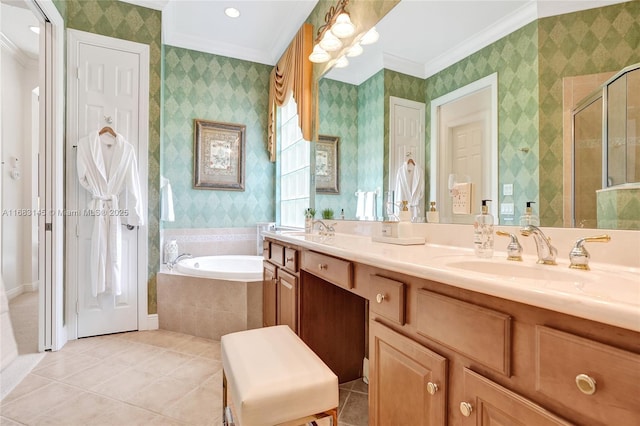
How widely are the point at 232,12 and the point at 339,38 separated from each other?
4.49 ft

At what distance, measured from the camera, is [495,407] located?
66 cm

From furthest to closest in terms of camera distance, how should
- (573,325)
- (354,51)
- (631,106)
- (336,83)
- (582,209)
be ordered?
(336,83) < (354,51) < (582,209) < (631,106) < (573,325)

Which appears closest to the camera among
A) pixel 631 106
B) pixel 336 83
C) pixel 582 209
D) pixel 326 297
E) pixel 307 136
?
pixel 631 106

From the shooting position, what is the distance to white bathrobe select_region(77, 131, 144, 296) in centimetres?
248

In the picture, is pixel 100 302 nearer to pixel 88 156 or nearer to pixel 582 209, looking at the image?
pixel 88 156

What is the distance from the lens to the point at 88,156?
246cm

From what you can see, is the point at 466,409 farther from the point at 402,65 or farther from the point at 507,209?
the point at 402,65

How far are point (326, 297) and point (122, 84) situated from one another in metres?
2.56

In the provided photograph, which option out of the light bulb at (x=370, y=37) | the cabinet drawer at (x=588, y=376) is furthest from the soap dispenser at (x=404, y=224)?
the light bulb at (x=370, y=37)

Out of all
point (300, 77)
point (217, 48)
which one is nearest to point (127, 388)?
point (300, 77)

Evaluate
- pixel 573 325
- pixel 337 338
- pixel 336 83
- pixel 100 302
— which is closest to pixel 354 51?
pixel 336 83

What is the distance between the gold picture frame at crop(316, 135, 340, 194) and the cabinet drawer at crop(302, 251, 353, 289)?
2.98 ft

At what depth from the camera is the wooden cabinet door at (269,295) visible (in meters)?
2.18

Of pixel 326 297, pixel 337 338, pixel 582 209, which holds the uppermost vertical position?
pixel 582 209
